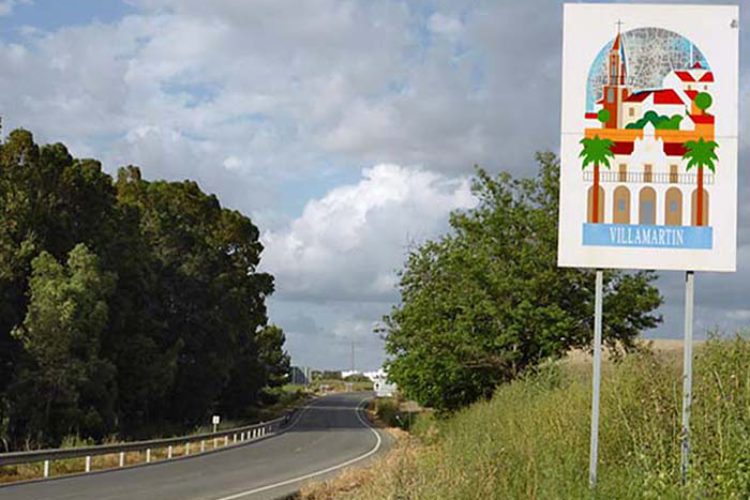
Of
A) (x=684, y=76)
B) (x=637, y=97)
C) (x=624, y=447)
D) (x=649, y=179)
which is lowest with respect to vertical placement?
(x=624, y=447)

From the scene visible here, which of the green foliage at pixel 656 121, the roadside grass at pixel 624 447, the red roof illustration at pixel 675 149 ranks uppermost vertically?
the green foliage at pixel 656 121

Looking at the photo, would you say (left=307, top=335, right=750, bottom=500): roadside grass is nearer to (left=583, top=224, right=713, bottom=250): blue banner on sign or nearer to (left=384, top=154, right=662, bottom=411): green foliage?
(left=583, top=224, right=713, bottom=250): blue banner on sign

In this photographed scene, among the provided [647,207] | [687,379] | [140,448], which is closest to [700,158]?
[647,207]

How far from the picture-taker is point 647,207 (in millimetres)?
10562

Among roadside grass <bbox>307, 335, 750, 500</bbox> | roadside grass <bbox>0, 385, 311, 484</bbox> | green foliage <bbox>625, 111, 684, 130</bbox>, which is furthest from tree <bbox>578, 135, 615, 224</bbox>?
roadside grass <bbox>0, 385, 311, 484</bbox>

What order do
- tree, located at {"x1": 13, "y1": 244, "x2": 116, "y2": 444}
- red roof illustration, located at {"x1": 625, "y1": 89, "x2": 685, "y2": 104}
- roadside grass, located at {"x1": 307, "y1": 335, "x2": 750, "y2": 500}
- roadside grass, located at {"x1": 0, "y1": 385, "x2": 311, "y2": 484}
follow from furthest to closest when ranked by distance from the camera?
tree, located at {"x1": 13, "y1": 244, "x2": 116, "y2": 444} → roadside grass, located at {"x1": 0, "y1": 385, "x2": 311, "y2": 484} → red roof illustration, located at {"x1": 625, "y1": 89, "x2": 685, "y2": 104} → roadside grass, located at {"x1": 307, "y1": 335, "x2": 750, "y2": 500}

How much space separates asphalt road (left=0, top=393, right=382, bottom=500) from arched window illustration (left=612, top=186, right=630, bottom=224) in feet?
49.7

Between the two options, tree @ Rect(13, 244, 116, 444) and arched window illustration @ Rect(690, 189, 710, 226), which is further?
tree @ Rect(13, 244, 116, 444)

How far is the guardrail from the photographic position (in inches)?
1129

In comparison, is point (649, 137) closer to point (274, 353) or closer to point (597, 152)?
point (597, 152)

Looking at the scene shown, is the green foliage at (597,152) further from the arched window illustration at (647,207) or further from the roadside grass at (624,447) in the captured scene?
the roadside grass at (624,447)

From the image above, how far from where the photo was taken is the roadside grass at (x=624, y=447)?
9.02 meters

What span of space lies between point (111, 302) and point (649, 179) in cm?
4840

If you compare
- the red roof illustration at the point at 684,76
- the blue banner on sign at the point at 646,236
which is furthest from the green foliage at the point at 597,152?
the red roof illustration at the point at 684,76
